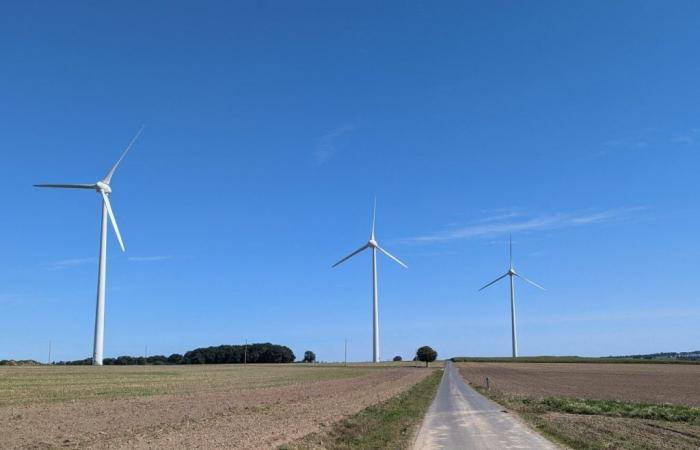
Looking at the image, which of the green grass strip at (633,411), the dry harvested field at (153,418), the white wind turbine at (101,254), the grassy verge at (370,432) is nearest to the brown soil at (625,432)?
the green grass strip at (633,411)

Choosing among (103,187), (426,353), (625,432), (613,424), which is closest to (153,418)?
(625,432)

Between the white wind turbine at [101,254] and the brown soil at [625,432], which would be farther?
the white wind turbine at [101,254]

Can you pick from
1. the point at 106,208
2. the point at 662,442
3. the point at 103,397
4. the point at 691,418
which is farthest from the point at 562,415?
the point at 106,208

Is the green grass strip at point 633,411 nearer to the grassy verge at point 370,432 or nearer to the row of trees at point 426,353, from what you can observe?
the grassy verge at point 370,432

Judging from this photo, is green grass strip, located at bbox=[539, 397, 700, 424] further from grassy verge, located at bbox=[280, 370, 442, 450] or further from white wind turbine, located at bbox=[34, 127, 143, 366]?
white wind turbine, located at bbox=[34, 127, 143, 366]

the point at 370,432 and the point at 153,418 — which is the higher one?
the point at 153,418

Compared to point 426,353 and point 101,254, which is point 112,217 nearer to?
point 101,254

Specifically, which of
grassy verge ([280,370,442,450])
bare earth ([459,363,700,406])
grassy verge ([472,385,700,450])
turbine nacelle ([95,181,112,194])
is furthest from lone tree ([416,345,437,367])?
grassy verge ([280,370,442,450])

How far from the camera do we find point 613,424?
27.1m

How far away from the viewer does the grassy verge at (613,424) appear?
68.7 feet

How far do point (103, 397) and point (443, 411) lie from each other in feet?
62.1

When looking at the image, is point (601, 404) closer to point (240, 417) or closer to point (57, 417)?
point (240, 417)

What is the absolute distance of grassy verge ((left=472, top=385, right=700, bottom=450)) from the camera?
21.0m

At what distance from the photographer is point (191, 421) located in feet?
86.4
